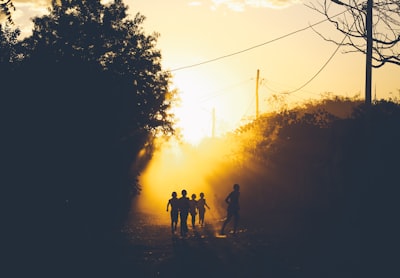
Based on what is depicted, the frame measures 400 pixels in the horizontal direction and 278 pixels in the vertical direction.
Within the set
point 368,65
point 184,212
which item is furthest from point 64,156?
point 368,65

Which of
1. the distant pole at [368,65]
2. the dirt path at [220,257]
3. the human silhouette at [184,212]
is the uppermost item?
the distant pole at [368,65]

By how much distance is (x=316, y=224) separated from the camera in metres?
22.8

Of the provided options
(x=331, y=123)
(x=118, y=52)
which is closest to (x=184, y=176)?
(x=118, y=52)

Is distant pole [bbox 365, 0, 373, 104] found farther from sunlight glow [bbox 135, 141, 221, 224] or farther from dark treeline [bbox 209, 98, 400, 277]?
sunlight glow [bbox 135, 141, 221, 224]

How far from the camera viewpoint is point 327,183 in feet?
83.6

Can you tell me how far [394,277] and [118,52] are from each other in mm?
36398

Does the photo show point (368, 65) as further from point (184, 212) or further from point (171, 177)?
point (171, 177)

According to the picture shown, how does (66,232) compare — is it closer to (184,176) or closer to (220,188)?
(220,188)

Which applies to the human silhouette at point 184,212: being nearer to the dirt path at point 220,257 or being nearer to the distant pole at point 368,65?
the dirt path at point 220,257

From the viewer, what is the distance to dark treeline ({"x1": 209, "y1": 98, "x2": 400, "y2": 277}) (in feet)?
55.8

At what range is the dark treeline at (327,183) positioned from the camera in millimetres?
17016

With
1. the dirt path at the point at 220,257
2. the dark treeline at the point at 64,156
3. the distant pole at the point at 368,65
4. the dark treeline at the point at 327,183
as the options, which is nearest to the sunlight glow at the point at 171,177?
the dark treeline at the point at 327,183

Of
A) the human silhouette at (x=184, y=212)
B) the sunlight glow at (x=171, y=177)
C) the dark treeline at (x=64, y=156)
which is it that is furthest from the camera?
the sunlight glow at (x=171, y=177)

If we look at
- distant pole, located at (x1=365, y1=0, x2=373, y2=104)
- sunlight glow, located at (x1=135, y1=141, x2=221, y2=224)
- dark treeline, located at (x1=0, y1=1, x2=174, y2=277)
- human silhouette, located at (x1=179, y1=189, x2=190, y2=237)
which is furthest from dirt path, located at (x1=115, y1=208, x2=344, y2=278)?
sunlight glow, located at (x1=135, y1=141, x2=221, y2=224)
